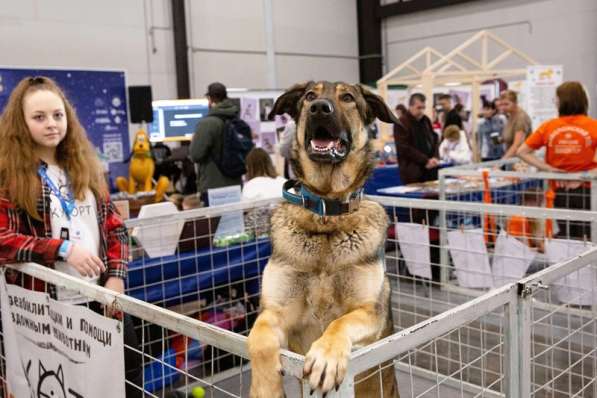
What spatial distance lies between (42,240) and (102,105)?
498cm

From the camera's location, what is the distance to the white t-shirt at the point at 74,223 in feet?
6.79

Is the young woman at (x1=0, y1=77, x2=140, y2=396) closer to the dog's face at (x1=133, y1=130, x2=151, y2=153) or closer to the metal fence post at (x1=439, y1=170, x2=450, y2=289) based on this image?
the metal fence post at (x1=439, y1=170, x2=450, y2=289)

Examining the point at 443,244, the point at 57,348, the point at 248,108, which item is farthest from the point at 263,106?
the point at 57,348

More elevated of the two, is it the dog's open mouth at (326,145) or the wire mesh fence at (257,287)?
the dog's open mouth at (326,145)

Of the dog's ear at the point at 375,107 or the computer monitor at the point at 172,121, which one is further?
the computer monitor at the point at 172,121

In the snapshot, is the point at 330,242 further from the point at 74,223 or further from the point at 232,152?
the point at 232,152

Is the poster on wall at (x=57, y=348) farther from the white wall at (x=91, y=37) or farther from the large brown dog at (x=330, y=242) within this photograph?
the white wall at (x=91, y=37)

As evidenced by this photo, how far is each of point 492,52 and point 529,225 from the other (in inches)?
392

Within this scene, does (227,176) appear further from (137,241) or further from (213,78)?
(213,78)

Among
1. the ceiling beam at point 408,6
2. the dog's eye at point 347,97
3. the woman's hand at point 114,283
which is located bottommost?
the woman's hand at point 114,283

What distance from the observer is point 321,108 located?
6.30ft

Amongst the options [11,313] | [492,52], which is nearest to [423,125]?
[11,313]

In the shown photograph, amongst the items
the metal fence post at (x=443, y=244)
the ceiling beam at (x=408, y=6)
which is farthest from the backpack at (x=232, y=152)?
the ceiling beam at (x=408, y=6)

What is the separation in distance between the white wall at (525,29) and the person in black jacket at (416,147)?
23.3 ft
